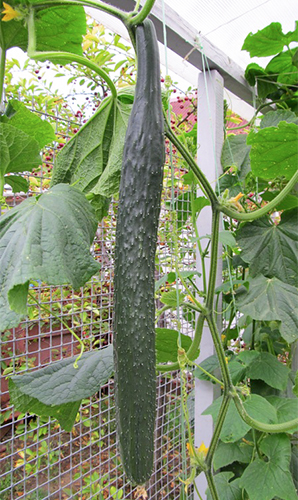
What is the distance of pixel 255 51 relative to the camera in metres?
1.19

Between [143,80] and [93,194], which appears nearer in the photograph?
[143,80]

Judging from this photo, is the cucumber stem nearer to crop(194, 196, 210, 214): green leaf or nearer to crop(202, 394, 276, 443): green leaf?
crop(202, 394, 276, 443): green leaf

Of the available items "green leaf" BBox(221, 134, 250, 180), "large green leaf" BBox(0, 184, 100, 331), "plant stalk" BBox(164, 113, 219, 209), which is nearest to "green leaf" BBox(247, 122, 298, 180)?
"green leaf" BBox(221, 134, 250, 180)

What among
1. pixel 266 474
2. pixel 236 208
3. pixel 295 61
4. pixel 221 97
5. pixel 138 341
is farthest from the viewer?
pixel 295 61

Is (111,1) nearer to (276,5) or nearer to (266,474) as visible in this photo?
(276,5)

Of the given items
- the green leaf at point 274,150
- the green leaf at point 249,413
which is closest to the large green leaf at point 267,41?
the green leaf at point 274,150

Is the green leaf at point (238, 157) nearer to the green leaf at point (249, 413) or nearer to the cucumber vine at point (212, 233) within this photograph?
the cucumber vine at point (212, 233)

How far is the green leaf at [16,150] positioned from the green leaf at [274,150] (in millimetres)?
499

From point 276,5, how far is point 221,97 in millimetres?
373

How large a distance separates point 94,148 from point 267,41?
2.77ft

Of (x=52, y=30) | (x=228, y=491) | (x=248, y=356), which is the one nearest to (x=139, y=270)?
(x=52, y=30)

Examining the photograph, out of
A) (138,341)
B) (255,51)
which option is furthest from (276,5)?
(138,341)

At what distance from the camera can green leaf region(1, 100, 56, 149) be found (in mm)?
618

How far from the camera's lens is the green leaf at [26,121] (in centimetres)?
62
